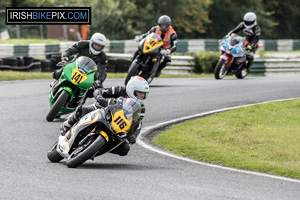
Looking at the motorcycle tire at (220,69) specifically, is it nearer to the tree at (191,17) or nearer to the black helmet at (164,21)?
the black helmet at (164,21)

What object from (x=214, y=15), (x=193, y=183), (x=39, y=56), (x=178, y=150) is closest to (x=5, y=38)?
(x=39, y=56)

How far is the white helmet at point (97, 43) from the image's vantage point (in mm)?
11047

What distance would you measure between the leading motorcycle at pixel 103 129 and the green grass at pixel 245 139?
1.57 metres

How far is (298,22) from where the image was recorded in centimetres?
4878

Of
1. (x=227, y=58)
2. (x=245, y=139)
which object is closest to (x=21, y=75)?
(x=227, y=58)

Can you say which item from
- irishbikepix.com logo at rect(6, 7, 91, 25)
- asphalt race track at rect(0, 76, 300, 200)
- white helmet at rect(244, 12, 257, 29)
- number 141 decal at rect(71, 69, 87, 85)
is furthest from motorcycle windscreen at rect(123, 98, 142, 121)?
irishbikepix.com logo at rect(6, 7, 91, 25)

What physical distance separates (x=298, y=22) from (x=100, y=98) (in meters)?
43.3

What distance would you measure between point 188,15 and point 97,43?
32266 mm

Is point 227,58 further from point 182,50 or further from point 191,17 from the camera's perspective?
point 191,17

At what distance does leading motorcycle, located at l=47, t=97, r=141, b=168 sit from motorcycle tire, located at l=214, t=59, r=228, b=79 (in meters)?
10.0

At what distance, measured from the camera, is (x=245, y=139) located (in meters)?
9.77

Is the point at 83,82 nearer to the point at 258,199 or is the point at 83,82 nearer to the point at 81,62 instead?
the point at 81,62

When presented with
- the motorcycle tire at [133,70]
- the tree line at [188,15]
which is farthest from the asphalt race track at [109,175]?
the tree line at [188,15]

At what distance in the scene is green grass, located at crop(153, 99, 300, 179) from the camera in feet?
27.4
